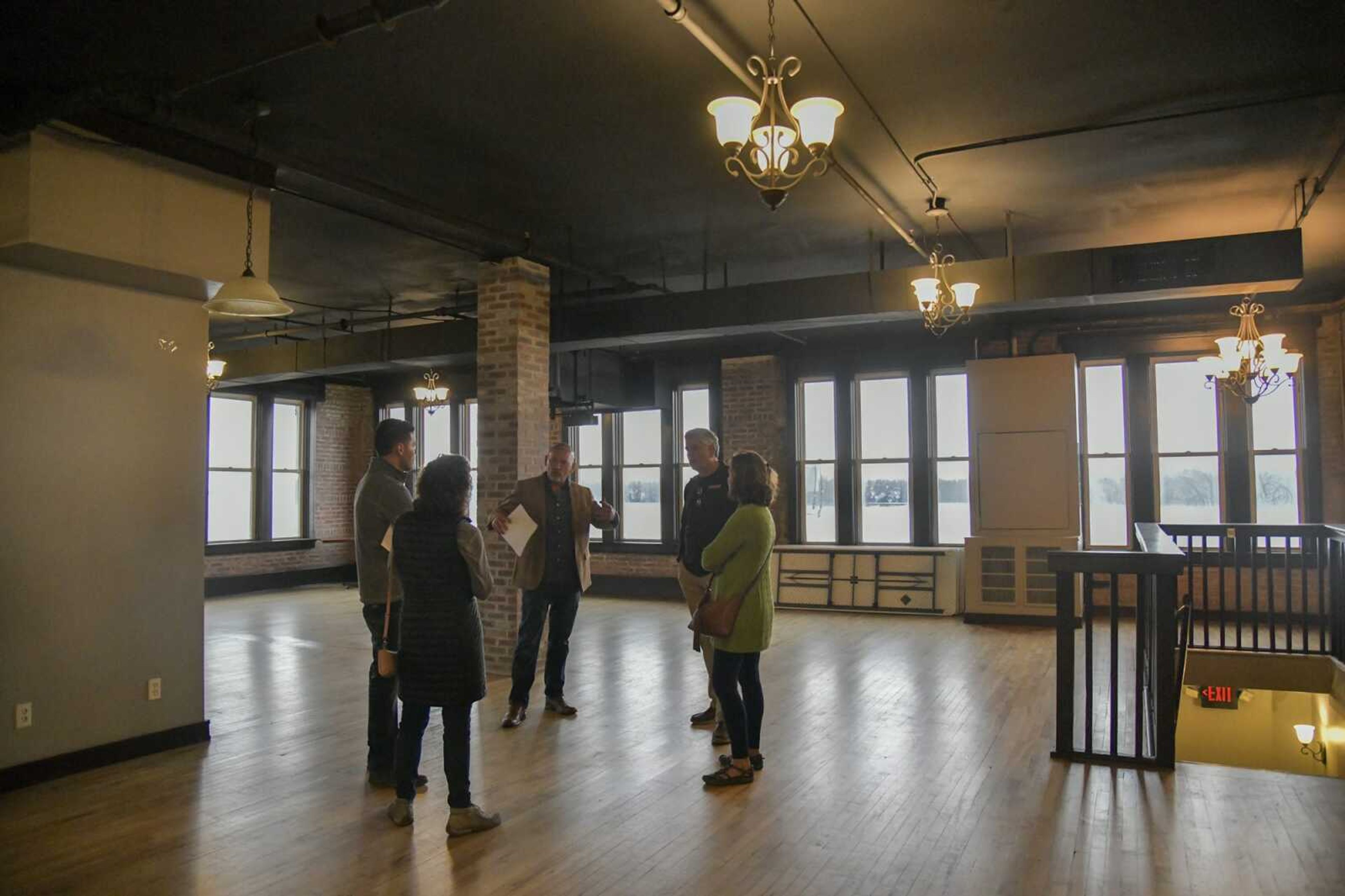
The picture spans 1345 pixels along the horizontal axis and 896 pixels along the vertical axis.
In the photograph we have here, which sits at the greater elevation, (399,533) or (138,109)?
(138,109)

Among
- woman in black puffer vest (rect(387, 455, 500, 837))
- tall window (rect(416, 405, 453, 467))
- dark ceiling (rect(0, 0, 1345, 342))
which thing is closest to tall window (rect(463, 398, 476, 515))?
tall window (rect(416, 405, 453, 467))

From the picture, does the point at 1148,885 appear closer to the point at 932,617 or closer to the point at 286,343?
the point at 932,617

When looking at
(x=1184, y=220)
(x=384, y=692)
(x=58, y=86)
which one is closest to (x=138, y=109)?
(x=58, y=86)

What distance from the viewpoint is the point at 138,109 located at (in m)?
4.06

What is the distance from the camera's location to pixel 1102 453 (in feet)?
34.4

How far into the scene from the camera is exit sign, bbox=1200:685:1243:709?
733 cm

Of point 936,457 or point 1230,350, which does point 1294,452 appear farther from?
point 936,457

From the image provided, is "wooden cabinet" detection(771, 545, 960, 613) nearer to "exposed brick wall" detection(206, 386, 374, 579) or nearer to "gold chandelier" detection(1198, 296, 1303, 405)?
"gold chandelier" detection(1198, 296, 1303, 405)

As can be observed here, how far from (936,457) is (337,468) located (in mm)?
9223

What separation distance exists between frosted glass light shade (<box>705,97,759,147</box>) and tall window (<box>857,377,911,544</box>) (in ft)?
27.9

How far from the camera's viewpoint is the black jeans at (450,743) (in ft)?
11.7

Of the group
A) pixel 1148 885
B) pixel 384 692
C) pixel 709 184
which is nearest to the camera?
pixel 1148 885

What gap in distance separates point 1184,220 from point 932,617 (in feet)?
16.2

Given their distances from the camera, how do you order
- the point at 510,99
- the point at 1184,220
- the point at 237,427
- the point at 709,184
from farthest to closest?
the point at 237,427 → the point at 1184,220 → the point at 709,184 → the point at 510,99
